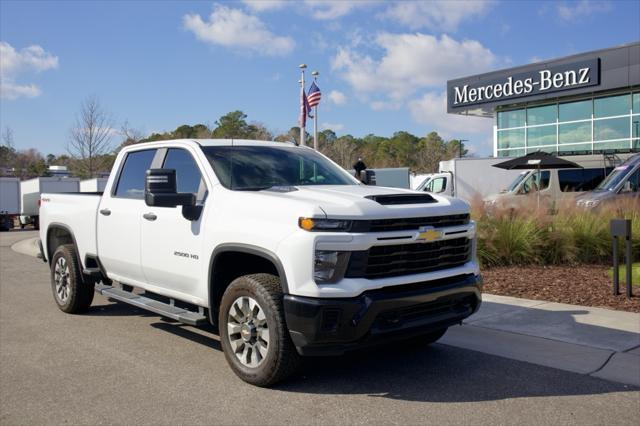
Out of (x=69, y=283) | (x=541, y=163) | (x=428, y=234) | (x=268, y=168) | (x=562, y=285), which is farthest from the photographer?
(x=541, y=163)

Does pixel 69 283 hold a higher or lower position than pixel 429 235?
lower

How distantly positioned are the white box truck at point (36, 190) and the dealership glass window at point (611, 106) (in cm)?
2720

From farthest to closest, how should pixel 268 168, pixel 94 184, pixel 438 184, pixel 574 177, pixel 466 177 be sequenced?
pixel 94 184
pixel 438 184
pixel 466 177
pixel 574 177
pixel 268 168

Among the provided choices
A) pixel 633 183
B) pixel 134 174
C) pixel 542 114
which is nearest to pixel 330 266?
pixel 134 174

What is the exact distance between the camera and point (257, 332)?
462 centimetres

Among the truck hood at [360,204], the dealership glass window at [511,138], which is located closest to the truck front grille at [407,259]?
the truck hood at [360,204]

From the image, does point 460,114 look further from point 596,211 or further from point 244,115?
point 596,211

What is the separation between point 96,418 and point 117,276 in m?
2.58

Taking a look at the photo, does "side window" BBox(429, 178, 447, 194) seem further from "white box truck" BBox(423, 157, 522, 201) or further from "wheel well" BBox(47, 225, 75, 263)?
"wheel well" BBox(47, 225, 75, 263)

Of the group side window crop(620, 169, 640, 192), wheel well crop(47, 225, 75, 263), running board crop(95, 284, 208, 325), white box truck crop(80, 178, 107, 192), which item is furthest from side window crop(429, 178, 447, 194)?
running board crop(95, 284, 208, 325)

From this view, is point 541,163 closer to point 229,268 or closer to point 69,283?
point 69,283

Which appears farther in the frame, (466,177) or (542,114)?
(542,114)

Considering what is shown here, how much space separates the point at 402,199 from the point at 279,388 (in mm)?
1767

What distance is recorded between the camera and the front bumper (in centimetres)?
413
